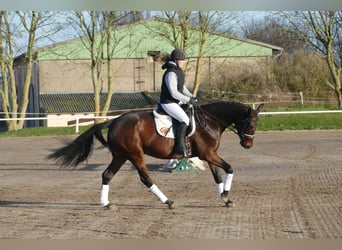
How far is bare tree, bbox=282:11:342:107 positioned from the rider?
23.5 m

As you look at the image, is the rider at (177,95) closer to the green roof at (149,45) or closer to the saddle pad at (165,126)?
the saddle pad at (165,126)

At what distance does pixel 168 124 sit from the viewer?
10289mm

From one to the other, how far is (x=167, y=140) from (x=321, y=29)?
25.1 metres

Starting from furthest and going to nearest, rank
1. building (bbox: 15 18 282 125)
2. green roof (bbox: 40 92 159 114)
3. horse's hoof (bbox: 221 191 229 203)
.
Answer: green roof (bbox: 40 92 159 114), building (bbox: 15 18 282 125), horse's hoof (bbox: 221 191 229 203)

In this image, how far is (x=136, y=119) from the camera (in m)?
10.3

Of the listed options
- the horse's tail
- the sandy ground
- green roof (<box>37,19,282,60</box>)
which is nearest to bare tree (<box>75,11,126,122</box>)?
green roof (<box>37,19,282,60</box>)

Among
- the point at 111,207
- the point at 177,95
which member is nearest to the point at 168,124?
the point at 177,95

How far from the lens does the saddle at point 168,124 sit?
1027 cm

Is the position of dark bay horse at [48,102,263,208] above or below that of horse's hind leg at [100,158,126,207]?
above

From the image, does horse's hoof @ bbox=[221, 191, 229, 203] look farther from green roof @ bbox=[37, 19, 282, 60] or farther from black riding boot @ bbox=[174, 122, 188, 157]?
green roof @ bbox=[37, 19, 282, 60]

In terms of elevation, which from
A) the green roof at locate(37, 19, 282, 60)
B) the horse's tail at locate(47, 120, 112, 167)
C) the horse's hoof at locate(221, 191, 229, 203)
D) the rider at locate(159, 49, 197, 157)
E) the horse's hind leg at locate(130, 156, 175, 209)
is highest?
the green roof at locate(37, 19, 282, 60)

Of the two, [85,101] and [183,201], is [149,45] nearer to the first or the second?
[85,101]

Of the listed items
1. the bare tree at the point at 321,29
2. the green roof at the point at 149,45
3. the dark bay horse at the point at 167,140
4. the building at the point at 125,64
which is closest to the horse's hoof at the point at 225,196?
the dark bay horse at the point at 167,140

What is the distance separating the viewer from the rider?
10.1 m
